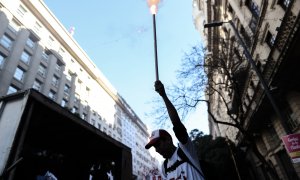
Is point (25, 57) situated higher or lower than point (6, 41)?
higher

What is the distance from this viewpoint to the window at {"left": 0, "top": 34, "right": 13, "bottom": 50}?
97.1ft

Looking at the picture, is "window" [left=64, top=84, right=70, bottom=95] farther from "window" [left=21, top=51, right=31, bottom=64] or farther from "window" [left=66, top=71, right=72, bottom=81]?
"window" [left=21, top=51, right=31, bottom=64]

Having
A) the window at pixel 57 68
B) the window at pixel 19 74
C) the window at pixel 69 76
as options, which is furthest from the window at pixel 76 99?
the window at pixel 19 74

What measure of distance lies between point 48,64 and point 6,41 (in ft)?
29.2

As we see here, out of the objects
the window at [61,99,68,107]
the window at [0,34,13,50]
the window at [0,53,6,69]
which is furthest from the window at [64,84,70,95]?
the window at [0,53,6,69]

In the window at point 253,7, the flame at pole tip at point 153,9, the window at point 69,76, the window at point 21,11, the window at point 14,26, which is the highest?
the window at point 21,11

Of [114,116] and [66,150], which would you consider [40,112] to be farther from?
[114,116]

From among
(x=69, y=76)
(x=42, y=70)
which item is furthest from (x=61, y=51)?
(x=42, y=70)

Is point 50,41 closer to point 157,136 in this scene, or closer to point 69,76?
point 69,76

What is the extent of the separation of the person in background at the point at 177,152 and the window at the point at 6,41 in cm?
3197

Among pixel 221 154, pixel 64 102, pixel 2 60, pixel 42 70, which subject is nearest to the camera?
pixel 221 154

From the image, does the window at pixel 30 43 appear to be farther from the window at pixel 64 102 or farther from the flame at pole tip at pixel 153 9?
the flame at pole tip at pixel 153 9

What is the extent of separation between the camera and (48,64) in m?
38.9

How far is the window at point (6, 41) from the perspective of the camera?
29.6 meters
